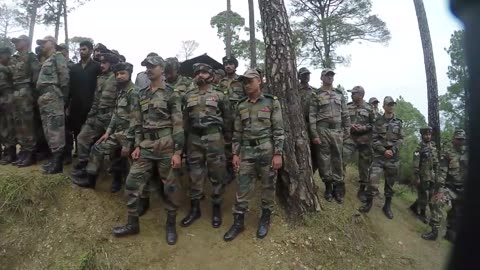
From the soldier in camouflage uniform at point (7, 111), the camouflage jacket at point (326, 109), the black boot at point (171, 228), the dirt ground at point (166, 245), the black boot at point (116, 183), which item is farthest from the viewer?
the camouflage jacket at point (326, 109)

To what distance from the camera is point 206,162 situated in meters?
5.76

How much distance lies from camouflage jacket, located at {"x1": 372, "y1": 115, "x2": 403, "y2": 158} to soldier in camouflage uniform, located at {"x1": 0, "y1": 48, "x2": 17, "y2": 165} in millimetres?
6323

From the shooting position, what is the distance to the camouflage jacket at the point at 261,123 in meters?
5.47

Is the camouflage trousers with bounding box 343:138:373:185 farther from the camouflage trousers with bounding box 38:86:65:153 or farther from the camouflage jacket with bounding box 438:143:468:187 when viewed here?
the camouflage trousers with bounding box 38:86:65:153

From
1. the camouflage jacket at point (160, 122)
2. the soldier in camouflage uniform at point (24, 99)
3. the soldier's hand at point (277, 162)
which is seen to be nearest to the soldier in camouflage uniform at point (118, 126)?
the camouflage jacket at point (160, 122)

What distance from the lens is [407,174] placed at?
11.8m

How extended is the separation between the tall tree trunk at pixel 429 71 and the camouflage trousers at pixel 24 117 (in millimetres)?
8629

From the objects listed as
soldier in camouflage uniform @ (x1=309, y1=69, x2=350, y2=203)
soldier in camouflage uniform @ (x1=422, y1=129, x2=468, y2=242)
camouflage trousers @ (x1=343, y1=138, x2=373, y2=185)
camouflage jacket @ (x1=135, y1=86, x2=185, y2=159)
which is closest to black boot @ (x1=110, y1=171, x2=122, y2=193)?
camouflage jacket @ (x1=135, y1=86, x2=185, y2=159)

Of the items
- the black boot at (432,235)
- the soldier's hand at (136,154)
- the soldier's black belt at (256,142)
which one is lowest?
the black boot at (432,235)

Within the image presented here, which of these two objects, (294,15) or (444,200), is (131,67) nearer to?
(444,200)

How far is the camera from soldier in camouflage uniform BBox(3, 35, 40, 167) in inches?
252

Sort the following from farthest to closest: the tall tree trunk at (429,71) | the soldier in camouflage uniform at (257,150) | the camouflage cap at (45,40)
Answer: the tall tree trunk at (429,71) < the camouflage cap at (45,40) < the soldier in camouflage uniform at (257,150)

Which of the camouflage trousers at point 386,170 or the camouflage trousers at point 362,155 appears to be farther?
the camouflage trousers at point 362,155

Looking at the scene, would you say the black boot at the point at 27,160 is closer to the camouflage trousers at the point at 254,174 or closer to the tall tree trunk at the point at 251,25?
the camouflage trousers at the point at 254,174
